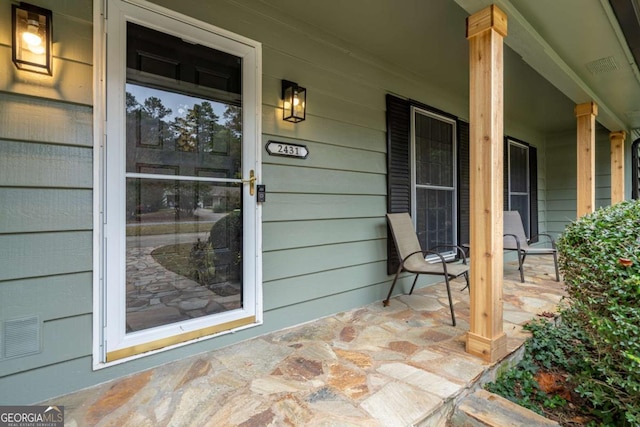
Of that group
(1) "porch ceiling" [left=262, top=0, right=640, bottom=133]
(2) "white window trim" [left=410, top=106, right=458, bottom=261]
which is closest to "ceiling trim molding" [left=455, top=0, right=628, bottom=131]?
(1) "porch ceiling" [left=262, top=0, right=640, bottom=133]

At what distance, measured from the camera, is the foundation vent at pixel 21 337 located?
4.76 feet

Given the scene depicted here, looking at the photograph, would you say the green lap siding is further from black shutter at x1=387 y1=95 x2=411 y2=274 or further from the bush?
the bush

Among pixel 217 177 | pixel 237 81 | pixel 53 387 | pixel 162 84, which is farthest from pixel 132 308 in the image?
pixel 237 81

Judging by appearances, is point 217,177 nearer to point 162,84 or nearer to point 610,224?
point 162,84

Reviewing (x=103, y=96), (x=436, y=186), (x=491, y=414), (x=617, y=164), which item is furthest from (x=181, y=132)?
(x=617, y=164)

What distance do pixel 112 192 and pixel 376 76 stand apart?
255 centimetres

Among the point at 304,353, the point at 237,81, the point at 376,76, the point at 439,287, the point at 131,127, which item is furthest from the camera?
the point at 439,287

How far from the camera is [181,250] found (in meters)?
2.00

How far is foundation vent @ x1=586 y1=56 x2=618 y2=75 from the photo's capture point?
3.02 metres

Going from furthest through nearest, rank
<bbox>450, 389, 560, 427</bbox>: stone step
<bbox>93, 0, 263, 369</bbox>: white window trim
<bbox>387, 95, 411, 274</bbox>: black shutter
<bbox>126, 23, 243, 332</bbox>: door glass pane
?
1. <bbox>387, 95, 411, 274</bbox>: black shutter
2. <bbox>126, 23, 243, 332</bbox>: door glass pane
3. <bbox>93, 0, 263, 369</bbox>: white window trim
4. <bbox>450, 389, 560, 427</bbox>: stone step

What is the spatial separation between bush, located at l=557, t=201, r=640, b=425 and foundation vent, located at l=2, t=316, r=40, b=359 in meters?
2.77

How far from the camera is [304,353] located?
2.00 m

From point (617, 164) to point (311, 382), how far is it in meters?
6.44

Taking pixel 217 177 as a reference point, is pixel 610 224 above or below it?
below
